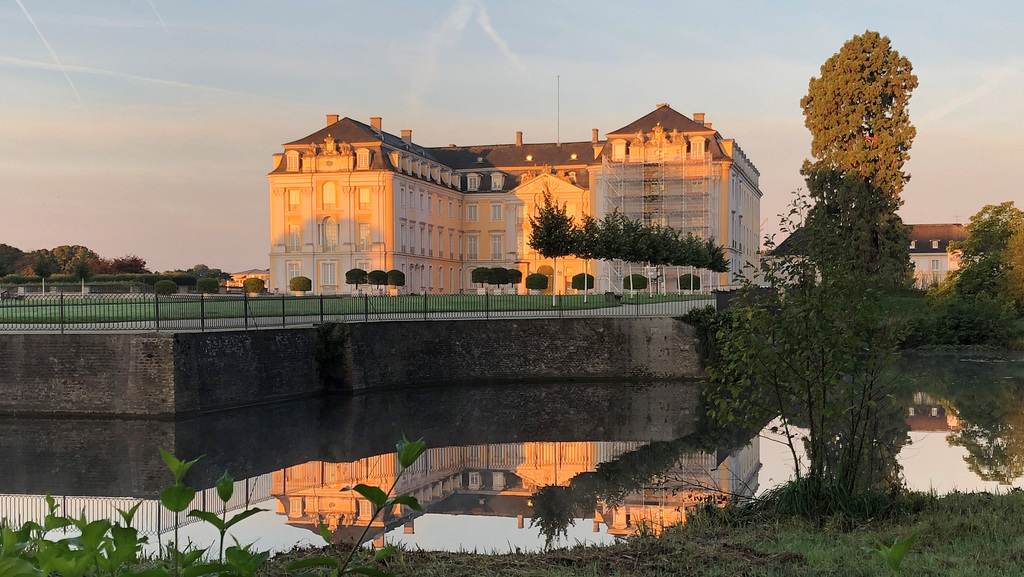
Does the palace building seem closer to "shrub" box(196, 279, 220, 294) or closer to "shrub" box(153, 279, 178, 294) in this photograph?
"shrub" box(196, 279, 220, 294)

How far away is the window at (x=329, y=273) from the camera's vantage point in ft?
211

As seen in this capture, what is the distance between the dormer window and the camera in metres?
62.4

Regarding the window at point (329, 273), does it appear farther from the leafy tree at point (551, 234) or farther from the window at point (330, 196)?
the leafy tree at point (551, 234)

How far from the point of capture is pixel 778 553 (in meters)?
6.11

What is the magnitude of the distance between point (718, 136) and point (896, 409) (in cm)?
4880

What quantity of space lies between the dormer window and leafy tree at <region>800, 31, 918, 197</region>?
32.1 meters

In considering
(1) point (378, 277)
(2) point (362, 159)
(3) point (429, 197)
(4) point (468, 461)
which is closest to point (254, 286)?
(1) point (378, 277)

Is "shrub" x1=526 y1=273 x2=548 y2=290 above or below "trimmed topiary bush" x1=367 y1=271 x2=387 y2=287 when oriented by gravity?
below

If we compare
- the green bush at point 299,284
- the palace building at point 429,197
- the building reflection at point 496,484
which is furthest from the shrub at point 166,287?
the building reflection at point 496,484

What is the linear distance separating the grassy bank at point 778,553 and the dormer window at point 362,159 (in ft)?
186

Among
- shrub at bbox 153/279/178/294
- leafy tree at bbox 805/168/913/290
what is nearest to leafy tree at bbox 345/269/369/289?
shrub at bbox 153/279/178/294

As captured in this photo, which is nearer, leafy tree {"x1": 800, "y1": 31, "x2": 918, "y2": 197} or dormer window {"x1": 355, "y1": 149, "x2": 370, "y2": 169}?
leafy tree {"x1": 800, "y1": 31, "x2": 918, "y2": 197}

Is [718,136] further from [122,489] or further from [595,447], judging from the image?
[122,489]

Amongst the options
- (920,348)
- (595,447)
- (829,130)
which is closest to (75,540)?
(595,447)
